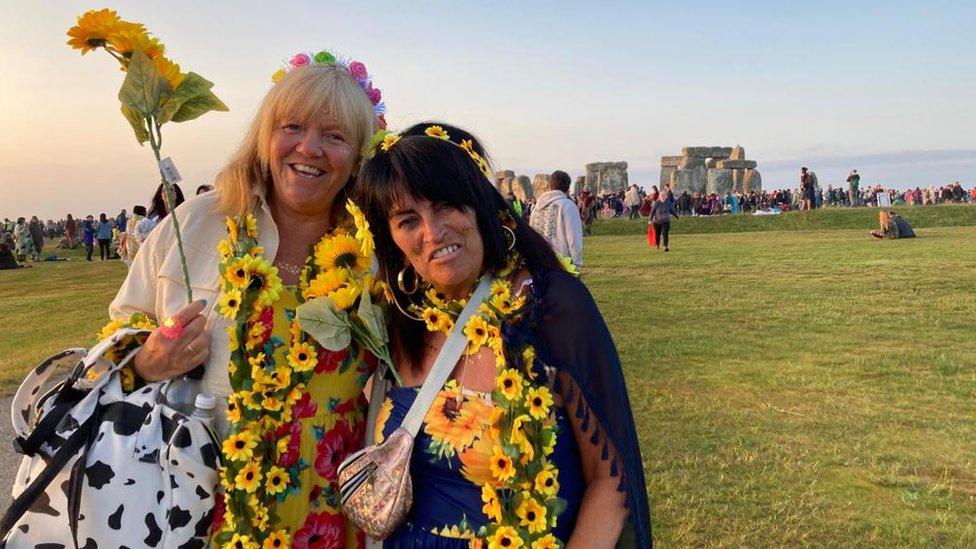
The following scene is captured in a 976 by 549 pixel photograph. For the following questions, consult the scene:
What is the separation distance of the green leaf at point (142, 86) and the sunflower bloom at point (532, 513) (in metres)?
1.52

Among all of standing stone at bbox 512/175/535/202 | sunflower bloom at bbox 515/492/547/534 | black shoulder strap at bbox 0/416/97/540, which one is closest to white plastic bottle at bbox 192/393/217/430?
black shoulder strap at bbox 0/416/97/540

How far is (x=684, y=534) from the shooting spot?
4.25m

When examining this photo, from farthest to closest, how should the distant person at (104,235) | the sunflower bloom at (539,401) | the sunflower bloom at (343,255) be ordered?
the distant person at (104,235) → the sunflower bloom at (343,255) → the sunflower bloom at (539,401)

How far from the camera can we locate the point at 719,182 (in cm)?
4662

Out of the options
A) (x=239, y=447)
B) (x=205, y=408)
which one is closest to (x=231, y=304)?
(x=205, y=408)

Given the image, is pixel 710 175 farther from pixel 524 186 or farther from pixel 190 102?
pixel 190 102

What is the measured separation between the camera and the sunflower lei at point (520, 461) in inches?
74.3

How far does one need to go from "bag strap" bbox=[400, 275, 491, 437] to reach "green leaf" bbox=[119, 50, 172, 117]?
1086 mm

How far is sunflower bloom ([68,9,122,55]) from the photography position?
213cm

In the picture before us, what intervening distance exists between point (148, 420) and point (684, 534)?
317cm

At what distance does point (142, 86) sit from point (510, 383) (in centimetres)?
135

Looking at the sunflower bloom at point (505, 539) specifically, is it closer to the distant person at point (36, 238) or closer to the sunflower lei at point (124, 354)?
the sunflower lei at point (124, 354)

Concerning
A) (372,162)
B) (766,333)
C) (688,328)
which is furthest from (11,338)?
(372,162)

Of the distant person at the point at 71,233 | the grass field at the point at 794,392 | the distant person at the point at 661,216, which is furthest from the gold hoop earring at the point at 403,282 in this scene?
the distant person at the point at 71,233
